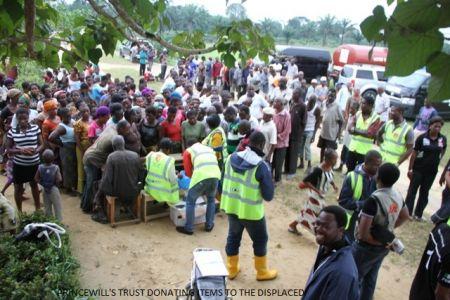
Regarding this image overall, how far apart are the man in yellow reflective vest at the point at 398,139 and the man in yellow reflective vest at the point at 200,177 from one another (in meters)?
3.18

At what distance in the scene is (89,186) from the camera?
21.7ft

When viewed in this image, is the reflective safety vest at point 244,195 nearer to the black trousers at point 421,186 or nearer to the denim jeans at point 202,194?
the denim jeans at point 202,194

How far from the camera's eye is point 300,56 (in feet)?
78.3

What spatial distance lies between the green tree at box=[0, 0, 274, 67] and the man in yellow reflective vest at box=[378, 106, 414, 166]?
5.02 meters

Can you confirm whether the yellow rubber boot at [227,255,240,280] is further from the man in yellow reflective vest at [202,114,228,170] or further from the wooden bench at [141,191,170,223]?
the man in yellow reflective vest at [202,114,228,170]

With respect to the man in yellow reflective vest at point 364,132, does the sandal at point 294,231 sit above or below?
below

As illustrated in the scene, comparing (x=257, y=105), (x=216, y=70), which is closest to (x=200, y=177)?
(x=257, y=105)

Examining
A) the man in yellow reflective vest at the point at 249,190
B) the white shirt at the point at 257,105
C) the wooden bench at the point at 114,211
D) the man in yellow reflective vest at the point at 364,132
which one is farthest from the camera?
the white shirt at the point at 257,105

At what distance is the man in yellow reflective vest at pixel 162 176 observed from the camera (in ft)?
20.2

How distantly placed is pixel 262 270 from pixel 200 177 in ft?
5.06

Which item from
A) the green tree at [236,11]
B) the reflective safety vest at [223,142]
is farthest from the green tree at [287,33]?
the green tree at [236,11]

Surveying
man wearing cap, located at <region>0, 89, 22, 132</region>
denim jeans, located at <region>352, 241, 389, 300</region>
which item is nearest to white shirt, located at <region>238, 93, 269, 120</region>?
man wearing cap, located at <region>0, 89, 22, 132</region>

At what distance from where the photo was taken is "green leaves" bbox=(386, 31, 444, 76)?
4.10ft

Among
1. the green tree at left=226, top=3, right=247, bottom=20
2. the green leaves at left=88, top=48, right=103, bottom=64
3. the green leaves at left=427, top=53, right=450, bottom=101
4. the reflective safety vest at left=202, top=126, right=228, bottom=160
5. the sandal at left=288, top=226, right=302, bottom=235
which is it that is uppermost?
the green tree at left=226, top=3, right=247, bottom=20
